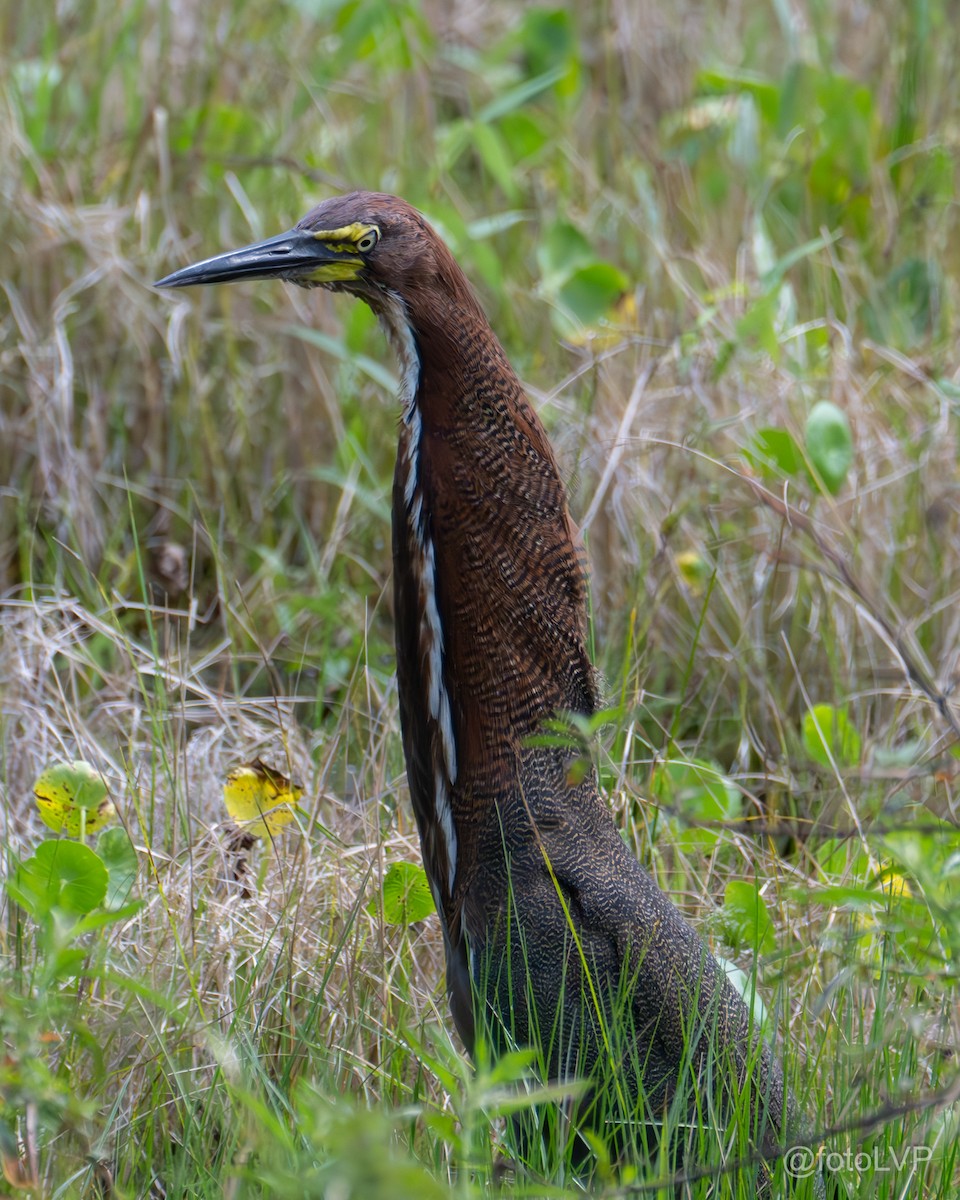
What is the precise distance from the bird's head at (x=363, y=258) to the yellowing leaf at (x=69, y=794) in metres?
0.77

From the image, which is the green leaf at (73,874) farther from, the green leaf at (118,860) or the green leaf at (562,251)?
the green leaf at (562,251)

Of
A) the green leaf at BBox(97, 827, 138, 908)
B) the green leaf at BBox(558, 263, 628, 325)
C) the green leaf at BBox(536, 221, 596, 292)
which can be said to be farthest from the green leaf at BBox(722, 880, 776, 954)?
the green leaf at BBox(536, 221, 596, 292)

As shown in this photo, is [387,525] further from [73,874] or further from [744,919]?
[73,874]

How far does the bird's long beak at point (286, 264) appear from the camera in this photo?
204cm

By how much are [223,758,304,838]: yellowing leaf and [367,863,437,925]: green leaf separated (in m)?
0.23

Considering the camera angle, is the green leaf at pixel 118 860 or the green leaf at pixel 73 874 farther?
the green leaf at pixel 118 860

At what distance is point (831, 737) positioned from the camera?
2.82 m

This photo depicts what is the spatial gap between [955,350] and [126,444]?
6.61 ft

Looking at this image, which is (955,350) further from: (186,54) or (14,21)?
(14,21)

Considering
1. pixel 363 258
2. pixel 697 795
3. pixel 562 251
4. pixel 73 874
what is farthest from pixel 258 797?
pixel 562 251

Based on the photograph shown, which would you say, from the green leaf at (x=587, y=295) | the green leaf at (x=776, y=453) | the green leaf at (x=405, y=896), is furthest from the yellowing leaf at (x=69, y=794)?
the green leaf at (x=587, y=295)

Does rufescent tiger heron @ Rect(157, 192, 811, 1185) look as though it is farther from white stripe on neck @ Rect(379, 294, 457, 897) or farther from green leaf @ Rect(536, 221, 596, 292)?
green leaf @ Rect(536, 221, 596, 292)

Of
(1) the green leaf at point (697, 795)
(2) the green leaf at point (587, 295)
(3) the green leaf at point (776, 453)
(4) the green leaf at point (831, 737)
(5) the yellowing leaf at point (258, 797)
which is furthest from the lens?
(2) the green leaf at point (587, 295)

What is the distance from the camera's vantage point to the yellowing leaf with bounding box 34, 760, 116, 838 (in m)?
2.35
